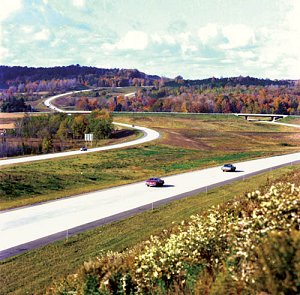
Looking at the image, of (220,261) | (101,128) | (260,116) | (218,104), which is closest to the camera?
(220,261)

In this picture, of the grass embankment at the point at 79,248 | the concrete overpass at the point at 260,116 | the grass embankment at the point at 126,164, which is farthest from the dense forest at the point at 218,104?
the grass embankment at the point at 79,248

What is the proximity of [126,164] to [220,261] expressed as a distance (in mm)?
48353

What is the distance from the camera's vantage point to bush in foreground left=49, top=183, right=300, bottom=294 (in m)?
7.34

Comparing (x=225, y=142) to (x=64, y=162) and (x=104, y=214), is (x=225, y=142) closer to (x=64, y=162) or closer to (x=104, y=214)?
(x=64, y=162)

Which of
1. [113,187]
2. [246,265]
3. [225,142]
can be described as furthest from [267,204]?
[225,142]

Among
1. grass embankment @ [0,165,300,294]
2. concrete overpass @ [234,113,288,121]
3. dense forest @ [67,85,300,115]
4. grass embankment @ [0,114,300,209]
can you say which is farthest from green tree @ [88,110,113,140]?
dense forest @ [67,85,300,115]

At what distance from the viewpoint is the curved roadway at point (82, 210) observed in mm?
23094

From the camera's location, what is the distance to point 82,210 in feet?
97.2

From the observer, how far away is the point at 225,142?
8938cm

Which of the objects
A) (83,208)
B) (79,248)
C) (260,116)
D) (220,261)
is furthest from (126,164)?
(260,116)

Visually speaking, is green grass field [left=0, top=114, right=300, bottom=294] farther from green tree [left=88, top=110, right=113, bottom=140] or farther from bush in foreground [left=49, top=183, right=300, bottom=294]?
green tree [left=88, top=110, right=113, bottom=140]

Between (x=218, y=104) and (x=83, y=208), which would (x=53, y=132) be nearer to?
(x=83, y=208)

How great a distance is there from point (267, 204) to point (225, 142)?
8132cm

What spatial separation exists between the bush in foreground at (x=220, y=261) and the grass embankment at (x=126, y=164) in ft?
74.4
